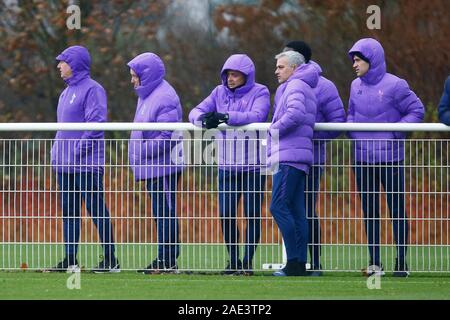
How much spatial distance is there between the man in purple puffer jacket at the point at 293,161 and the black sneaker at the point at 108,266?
1.42 meters

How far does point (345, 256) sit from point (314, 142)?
3.49 feet

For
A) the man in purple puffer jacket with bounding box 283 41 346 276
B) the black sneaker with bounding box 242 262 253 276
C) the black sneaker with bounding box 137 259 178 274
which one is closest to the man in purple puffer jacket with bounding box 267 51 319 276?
the man in purple puffer jacket with bounding box 283 41 346 276

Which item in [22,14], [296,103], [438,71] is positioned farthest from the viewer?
[22,14]

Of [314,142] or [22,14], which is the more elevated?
[22,14]

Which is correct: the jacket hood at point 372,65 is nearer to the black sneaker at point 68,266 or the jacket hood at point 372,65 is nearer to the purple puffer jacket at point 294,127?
the purple puffer jacket at point 294,127

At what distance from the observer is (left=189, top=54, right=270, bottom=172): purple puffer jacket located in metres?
14.0

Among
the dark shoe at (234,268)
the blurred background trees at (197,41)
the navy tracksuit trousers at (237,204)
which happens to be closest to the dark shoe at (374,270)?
the navy tracksuit trousers at (237,204)

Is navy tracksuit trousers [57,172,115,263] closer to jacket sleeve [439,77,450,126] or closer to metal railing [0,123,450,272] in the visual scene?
metal railing [0,123,450,272]

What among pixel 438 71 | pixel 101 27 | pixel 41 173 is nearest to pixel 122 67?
pixel 101 27

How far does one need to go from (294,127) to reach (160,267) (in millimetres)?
1658

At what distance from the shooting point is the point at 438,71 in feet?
74.8

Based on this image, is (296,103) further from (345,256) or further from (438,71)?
(438,71)

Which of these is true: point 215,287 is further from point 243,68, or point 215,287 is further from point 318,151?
point 243,68

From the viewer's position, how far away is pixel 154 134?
14.2 m
